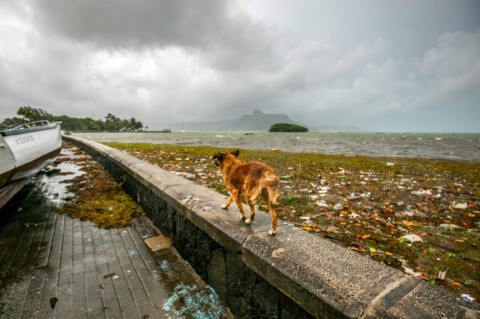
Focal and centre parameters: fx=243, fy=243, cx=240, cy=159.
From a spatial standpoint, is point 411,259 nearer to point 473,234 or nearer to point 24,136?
point 473,234

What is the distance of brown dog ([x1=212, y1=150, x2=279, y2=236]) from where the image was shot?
209 cm

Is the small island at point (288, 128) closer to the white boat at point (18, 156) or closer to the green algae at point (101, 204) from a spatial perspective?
the green algae at point (101, 204)

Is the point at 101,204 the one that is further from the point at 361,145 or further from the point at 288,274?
the point at 361,145

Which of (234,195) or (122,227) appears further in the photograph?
(122,227)

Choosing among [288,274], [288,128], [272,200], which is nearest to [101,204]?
[272,200]

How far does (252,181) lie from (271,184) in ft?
0.82

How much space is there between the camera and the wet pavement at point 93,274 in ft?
7.86

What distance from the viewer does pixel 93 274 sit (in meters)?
2.93

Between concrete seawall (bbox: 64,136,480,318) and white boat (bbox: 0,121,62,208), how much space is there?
3.12m

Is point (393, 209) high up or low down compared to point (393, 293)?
down

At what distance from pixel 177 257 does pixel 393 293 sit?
2.69m

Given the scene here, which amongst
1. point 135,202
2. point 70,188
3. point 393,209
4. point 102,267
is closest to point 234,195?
point 102,267

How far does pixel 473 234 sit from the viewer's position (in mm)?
3973

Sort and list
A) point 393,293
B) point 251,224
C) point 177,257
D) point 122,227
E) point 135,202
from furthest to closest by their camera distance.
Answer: point 135,202 < point 122,227 < point 177,257 < point 251,224 < point 393,293
